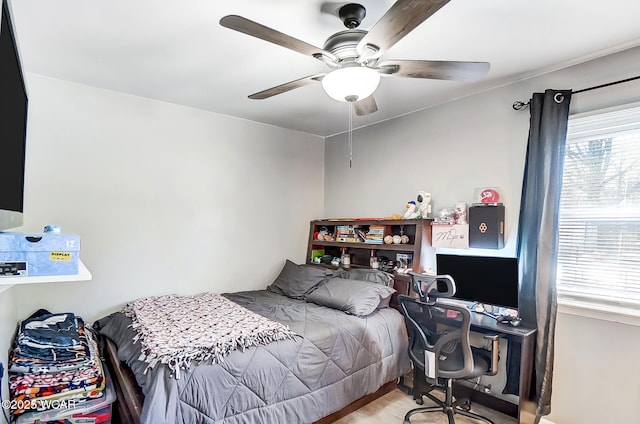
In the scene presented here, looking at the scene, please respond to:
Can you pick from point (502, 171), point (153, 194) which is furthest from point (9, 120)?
point (502, 171)

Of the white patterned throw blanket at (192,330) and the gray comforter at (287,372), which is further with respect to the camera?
the white patterned throw blanket at (192,330)

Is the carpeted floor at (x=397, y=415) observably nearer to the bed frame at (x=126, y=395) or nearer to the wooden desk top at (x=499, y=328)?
the bed frame at (x=126, y=395)

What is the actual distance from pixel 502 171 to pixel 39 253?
2.92 m

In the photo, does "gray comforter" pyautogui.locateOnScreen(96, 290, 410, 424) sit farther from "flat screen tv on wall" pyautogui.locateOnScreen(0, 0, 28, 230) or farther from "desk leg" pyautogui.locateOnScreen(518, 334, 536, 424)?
"flat screen tv on wall" pyautogui.locateOnScreen(0, 0, 28, 230)

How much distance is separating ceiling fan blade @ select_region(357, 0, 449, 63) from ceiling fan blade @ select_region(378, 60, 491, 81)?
0.17m

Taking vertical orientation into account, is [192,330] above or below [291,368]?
above

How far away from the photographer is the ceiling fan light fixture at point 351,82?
5.52 feet

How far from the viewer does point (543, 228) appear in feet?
7.74

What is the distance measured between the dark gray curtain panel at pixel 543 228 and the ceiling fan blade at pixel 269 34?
Answer: 5.41ft

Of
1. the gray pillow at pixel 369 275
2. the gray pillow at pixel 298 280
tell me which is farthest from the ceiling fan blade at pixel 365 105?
the gray pillow at pixel 298 280

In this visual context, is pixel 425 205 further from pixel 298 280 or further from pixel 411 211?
pixel 298 280

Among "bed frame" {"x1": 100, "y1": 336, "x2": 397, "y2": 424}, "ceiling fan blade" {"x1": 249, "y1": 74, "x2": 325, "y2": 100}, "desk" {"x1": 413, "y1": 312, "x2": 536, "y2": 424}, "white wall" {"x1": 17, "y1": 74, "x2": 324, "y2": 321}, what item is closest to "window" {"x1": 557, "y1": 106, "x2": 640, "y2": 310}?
"desk" {"x1": 413, "y1": 312, "x2": 536, "y2": 424}

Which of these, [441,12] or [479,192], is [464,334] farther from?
[441,12]

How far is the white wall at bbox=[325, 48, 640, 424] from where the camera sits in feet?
7.11
